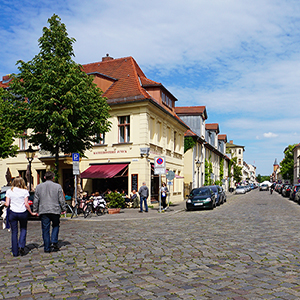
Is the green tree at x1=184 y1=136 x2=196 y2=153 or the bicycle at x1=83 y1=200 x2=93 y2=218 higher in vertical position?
the green tree at x1=184 y1=136 x2=196 y2=153

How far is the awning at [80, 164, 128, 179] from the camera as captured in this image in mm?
26484

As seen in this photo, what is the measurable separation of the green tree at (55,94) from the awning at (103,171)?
649 cm

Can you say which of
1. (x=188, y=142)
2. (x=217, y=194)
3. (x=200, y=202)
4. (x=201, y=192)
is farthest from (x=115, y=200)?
(x=188, y=142)

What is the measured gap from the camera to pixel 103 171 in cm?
2712

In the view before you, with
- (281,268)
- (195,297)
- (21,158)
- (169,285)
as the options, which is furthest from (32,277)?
(21,158)

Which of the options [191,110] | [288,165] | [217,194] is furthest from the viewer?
[288,165]

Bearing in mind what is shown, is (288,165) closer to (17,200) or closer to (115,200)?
(115,200)

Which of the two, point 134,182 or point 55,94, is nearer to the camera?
point 55,94

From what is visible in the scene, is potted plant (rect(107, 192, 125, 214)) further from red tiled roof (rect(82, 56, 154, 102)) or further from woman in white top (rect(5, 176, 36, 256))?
woman in white top (rect(5, 176, 36, 256))

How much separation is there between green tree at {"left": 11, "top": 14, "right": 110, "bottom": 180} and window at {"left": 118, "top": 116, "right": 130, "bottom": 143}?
7.42 metres

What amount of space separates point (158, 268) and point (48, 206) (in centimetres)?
326

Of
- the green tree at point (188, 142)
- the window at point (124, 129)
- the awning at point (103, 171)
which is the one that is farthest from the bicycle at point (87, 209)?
the green tree at point (188, 142)

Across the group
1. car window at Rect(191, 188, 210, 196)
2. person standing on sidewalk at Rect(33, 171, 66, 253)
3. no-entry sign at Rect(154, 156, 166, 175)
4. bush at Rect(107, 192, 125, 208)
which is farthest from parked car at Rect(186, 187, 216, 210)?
person standing on sidewalk at Rect(33, 171, 66, 253)

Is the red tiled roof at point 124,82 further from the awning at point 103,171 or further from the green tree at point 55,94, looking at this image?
the green tree at point 55,94
